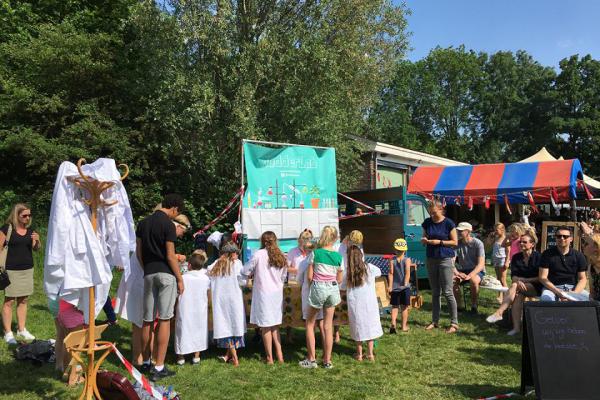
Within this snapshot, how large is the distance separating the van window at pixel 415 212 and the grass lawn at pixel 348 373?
337cm

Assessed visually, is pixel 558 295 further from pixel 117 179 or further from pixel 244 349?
pixel 117 179

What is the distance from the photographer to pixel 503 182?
11906 millimetres

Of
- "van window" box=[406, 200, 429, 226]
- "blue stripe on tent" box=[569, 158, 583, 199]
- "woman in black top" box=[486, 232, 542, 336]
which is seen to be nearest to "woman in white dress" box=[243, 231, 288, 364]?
"woman in black top" box=[486, 232, 542, 336]

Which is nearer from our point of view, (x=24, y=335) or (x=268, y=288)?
(x=268, y=288)

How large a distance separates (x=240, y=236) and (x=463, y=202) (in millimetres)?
7334

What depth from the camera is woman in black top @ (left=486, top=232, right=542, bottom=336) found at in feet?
20.6

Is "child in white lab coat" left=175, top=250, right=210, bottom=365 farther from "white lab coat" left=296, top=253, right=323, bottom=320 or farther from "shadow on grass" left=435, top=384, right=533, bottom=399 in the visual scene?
"shadow on grass" left=435, top=384, right=533, bottom=399

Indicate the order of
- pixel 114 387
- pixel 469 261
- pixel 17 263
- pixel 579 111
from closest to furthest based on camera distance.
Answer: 1. pixel 114 387
2. pixel 17 263
3. pixel 469 261
4. pixel 579 111

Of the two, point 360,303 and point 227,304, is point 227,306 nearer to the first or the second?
point 227,304

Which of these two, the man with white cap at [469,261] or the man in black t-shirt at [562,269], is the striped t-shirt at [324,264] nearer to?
the man in black t-shirt at [562,269]

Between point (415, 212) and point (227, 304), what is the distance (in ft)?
17.8

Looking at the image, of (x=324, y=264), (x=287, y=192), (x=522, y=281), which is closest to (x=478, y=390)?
(x=324, y=264)

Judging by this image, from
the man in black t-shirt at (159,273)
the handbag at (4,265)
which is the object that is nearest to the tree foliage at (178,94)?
the handbag at (4,265)

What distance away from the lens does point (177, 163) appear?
12875 millimetres
